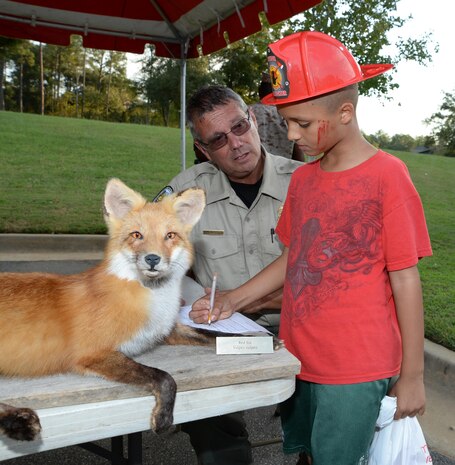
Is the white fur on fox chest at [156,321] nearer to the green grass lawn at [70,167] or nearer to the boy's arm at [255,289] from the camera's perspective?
the boy's arm at [255,289]

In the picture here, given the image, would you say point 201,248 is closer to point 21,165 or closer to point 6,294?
point 6,294

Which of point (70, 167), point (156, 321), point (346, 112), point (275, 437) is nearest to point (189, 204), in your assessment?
point (156, 321)

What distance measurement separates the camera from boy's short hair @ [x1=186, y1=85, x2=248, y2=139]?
2.89 metres

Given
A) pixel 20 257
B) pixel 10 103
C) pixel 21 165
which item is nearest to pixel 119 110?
pixel 10 103

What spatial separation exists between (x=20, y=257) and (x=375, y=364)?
20.3 feet

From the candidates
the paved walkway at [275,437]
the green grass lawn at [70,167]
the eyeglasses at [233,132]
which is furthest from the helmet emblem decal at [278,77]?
the green grass lawn at [70,167]

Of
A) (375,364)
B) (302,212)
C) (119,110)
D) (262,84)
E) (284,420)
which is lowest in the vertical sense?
(284,420)

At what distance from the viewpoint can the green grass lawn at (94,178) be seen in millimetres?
6602

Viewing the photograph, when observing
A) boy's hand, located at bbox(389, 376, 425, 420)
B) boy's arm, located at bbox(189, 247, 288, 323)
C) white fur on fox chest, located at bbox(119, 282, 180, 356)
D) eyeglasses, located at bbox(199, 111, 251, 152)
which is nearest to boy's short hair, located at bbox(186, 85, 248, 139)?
eyeglasses, located at bbox(199, 111, 251, 152)

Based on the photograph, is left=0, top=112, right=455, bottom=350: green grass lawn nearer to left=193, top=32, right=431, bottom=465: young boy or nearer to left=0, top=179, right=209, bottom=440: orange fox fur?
left=193, top=32, right=431, bottom=465: young boy

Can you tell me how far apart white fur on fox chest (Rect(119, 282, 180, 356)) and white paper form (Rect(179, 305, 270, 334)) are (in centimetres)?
25

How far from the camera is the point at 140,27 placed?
18.0ft

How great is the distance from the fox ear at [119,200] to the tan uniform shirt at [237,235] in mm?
1235

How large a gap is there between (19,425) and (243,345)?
2.34ft
